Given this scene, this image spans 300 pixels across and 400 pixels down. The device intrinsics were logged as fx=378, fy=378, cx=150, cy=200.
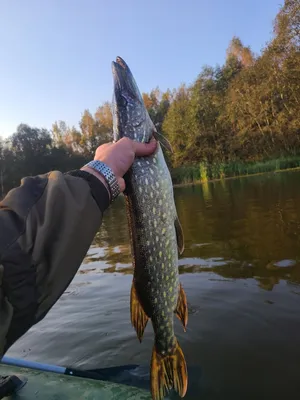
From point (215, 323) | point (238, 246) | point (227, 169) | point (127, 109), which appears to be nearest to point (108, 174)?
point (127, 109)

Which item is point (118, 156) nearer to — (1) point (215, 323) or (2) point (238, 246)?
(1) point (215, 323)

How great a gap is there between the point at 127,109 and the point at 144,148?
1.35ft

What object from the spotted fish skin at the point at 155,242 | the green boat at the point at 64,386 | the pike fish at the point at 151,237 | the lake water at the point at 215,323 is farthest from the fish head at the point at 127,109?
the lake water at the point at 215,323

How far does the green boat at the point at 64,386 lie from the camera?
2.92 metres

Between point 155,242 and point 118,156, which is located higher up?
point 118,156

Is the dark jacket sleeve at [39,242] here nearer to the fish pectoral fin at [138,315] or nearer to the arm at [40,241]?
the arm at [40,241]

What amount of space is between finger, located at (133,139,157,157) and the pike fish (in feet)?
0.20

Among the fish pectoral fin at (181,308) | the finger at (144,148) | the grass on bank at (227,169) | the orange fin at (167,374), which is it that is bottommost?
the orange fin at (167,374)

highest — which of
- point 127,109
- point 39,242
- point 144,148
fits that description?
point 127,109

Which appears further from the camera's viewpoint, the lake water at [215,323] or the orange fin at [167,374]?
the lake water at [215,323]

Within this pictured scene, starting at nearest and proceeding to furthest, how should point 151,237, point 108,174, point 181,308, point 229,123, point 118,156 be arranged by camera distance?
point 108,174
point 118,156
point 151,237
point 181,308
point 229,123

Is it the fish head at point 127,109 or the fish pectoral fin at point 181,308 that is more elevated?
the fish head at point 127,109

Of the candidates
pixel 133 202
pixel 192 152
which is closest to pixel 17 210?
pixel 133 202

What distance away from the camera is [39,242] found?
1451 millimetres
